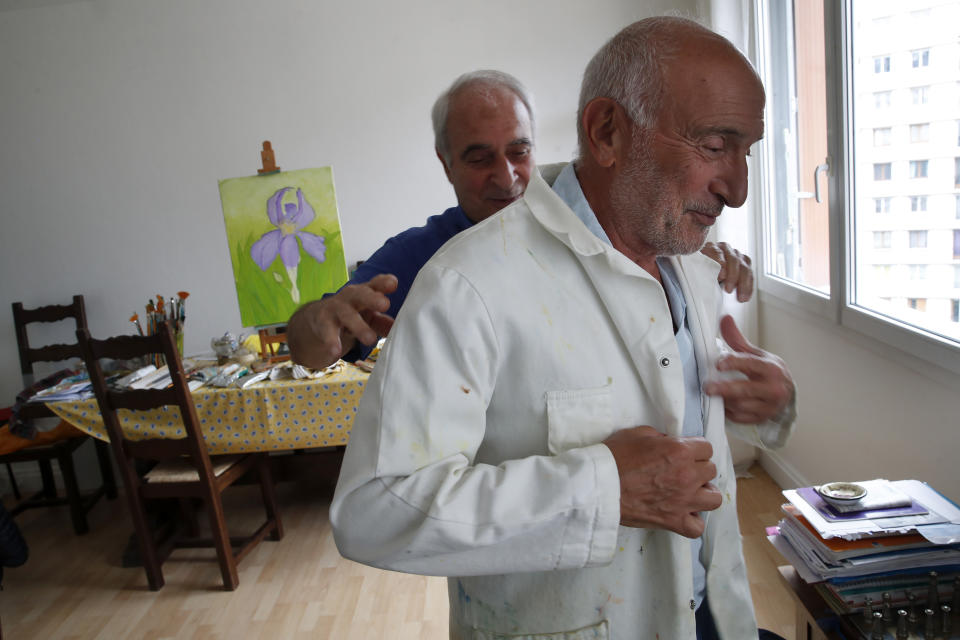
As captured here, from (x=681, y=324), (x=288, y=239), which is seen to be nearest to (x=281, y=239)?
(x=288, y=239)

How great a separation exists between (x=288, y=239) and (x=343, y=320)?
7.92ft

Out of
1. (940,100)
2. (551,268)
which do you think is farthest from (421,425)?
(940,100)

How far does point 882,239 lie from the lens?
2.07 m

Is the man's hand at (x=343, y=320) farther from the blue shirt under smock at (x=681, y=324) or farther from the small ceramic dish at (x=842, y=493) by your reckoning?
the small ceramic dish at (x=842, y=493)

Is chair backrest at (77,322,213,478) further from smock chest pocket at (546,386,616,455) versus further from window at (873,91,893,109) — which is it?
window at (873,91,893,109)

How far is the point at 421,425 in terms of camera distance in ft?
2.40

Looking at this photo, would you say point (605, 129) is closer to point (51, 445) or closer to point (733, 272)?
point (733, 272)

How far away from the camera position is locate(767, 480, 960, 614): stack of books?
4.17 feet

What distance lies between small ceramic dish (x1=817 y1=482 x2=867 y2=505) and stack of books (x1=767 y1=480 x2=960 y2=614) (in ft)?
0.11

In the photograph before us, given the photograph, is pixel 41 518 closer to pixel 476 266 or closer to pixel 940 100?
pixel 476 266

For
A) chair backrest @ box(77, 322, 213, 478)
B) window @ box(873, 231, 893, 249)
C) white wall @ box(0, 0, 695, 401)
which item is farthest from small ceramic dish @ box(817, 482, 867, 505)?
white wall @ box(0, 0, 695, 401)

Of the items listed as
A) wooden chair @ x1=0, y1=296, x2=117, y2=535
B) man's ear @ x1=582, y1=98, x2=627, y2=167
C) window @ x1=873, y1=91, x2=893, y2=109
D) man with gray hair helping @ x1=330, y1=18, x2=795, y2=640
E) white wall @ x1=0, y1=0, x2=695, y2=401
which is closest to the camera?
man with gray hair helping @ x1=330, y1=18, x2=795, y2=640

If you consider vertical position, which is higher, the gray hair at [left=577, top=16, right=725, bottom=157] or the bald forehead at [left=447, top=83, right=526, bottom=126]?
the bald forehead at [left=447, top=83, right=526, bottom=126]

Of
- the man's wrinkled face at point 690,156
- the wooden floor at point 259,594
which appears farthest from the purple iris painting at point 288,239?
the man's wrinkled face at point 690,156
